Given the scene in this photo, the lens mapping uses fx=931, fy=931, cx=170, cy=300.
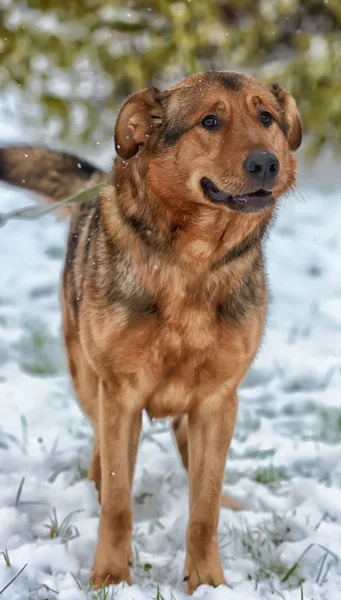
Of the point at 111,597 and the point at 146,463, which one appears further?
the point at 146,463

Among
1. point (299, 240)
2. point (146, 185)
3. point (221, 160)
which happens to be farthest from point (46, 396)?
point (299, 240)

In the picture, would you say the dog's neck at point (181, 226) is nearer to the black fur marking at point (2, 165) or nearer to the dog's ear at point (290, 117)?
the dog's ear at point (290, 117)

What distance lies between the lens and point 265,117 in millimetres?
3391

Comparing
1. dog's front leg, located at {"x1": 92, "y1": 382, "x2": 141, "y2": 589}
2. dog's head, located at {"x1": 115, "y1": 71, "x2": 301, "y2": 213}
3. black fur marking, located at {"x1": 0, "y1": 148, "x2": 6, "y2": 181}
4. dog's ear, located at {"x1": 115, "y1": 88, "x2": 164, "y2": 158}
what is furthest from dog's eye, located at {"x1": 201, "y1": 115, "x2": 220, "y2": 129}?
black fur marking, located at {"x1": 0, "y1": 148, "x2": 6, "y2": 181}

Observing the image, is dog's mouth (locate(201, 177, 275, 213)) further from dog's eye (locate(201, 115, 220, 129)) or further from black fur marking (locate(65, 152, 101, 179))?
black fur marking (locate(65, 152, 101, 179))

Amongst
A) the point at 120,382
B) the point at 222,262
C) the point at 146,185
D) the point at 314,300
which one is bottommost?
the point at 314,300

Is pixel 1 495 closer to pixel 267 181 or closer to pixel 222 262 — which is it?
pixel 222 262

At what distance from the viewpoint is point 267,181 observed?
311 centimetres

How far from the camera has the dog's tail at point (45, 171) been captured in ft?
15.3

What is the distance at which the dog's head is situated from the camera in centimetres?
313

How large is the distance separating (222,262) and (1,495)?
57.3 inches

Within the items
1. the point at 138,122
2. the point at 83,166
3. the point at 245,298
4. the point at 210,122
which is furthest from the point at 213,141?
the point at 83,166

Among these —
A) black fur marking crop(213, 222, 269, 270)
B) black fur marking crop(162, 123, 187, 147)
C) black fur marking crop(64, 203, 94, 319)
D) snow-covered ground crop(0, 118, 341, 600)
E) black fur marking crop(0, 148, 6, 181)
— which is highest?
black fur marking crop(162, 123, 187, 147)

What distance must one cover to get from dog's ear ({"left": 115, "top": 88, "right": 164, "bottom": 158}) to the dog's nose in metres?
0.53
